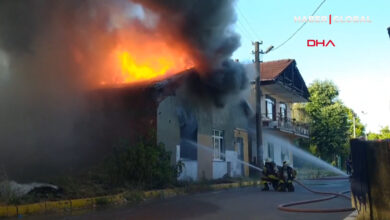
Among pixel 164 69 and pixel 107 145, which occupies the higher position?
pixel 164 69

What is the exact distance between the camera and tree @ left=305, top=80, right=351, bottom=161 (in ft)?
111

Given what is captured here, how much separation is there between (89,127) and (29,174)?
3115 mm

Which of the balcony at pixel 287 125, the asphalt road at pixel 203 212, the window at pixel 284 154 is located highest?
the balcony at pixel 287 125

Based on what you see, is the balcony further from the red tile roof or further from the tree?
the tree

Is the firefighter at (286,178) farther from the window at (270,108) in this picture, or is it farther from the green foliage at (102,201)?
the window at (270,108)

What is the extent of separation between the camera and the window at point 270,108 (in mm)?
27294

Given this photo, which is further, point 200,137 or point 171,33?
point 200,137

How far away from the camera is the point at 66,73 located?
13.0 metres

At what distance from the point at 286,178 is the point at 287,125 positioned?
1437 cm

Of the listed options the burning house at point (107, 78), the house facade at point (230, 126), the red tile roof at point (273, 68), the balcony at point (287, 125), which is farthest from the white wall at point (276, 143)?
the burning house at point (107, 78)

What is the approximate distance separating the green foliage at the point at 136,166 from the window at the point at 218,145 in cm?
670

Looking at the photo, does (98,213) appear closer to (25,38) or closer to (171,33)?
(25,38)

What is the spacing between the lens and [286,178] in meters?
13.8

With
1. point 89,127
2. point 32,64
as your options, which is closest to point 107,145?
point 89,127
